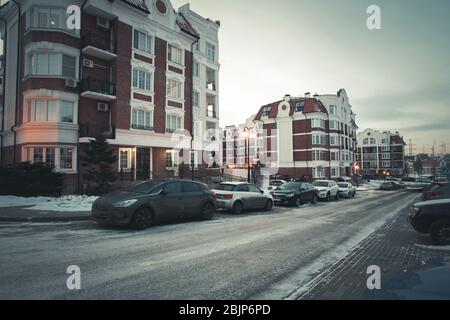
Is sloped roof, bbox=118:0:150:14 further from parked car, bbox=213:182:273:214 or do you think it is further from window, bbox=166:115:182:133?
parked car, bbox=213:182:273:214

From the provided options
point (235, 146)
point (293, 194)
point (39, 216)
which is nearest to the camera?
point (39, 216)

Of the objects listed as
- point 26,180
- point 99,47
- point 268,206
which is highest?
point 99,47

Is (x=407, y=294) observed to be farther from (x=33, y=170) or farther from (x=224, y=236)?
(x=33, y=170)

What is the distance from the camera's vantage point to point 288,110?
185 ft

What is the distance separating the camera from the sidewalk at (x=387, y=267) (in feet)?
9.81

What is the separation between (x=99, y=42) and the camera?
22.6 metres

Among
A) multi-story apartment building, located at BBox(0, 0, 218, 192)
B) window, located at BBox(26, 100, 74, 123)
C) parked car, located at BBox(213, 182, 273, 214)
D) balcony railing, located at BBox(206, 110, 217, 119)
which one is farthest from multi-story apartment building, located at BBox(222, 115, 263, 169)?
parked car, located at BBox(213, 182, 273, 214)

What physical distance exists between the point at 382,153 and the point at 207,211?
4156 inches

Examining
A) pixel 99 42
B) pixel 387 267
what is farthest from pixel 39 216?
pixel 99 42

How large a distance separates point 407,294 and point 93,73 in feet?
80.5

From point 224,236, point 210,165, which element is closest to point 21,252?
point 224,236

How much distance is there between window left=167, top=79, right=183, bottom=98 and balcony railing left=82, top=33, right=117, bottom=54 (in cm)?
563

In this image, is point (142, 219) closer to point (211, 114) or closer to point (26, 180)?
point (26, 180)

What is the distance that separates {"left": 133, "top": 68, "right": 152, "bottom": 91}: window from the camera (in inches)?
983
